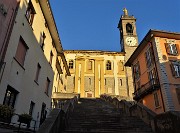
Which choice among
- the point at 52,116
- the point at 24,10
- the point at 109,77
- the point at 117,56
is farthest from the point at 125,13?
the point at 52,116

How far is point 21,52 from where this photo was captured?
40.1 ft

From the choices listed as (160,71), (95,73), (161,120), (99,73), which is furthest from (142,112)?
(99,73)

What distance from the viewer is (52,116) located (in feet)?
27.7

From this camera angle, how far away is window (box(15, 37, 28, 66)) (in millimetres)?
11772

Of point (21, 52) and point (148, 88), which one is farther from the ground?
point (148, 88)

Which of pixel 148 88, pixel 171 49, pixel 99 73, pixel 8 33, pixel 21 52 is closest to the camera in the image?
pixel 8 33

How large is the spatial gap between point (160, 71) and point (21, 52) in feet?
52.4

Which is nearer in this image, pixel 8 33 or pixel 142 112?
pixel 8 33

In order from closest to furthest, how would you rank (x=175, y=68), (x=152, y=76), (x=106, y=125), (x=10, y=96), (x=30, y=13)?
(x=106, y=125) → (x=10, y=96) → (x=30, y=13) → (x=175, y=68) → (x=152, y=76)

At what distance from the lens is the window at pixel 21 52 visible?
11.8 meters

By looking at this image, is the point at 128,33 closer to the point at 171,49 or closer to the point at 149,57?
the point at 149,57

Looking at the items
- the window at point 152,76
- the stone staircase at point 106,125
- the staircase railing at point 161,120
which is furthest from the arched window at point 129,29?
the stone staircase at point 106,125

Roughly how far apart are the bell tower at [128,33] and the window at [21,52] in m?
36.2

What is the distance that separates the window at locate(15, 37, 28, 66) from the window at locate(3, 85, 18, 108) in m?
1.96
